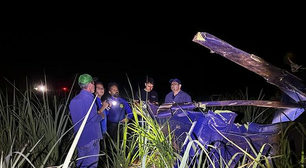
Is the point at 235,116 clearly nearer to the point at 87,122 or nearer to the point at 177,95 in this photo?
the point at 87,122

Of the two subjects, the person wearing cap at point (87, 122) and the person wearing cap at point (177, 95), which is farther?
the person wearing cap at point (177, 95)

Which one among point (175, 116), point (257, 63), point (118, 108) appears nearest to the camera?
point (257, 63)

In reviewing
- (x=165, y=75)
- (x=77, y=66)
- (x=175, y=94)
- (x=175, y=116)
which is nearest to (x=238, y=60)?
(x=175, y=116)

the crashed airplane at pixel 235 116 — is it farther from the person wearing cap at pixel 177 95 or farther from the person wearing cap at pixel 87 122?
the person wearing cap at pixel 177 95

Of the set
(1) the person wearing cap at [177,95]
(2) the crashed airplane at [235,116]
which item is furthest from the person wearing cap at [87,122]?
(1) the person wearing cap at [177,95]

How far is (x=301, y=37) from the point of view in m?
27.4

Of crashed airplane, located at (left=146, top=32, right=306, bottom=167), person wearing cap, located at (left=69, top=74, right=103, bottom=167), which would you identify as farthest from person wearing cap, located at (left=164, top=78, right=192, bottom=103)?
crashed airplane, located at (left=146, top=32, right=306, bottom=167)

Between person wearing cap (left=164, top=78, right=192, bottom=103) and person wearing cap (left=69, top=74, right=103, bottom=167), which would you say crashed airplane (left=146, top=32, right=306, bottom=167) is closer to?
person wearing cap (left=69, top=74, right=103, bottom=167)

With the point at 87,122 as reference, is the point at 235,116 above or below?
above

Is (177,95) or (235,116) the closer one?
(235,116)

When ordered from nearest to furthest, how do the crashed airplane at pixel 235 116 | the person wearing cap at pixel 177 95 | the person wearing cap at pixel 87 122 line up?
the crashed airplane at pixel 235 116 < the person wearing cap at pixel 87 122 < the person wearing cap at pixel 177 95

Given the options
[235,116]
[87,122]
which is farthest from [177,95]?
[235,116]

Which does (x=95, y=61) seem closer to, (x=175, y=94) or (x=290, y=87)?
(x=175, y=94)

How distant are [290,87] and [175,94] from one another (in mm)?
2849
